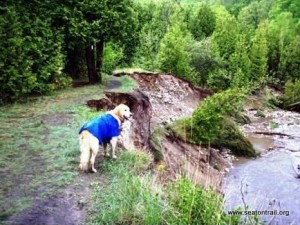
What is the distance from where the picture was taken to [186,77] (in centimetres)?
3656

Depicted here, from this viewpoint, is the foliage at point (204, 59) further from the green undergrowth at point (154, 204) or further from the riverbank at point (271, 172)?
the green undergrowth at point (154, 204)

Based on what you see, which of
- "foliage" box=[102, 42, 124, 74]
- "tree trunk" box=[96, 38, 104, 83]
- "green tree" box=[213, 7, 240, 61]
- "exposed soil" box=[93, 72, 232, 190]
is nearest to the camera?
"exposed soil" box=[93, 72, 232, 190]

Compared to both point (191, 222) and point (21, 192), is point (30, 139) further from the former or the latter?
point (191, 222)

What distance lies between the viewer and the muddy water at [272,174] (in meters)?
13.3

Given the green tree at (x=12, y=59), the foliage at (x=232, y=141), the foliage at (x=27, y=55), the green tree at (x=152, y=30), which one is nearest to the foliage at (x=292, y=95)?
the green tree at (x=152, y=30)

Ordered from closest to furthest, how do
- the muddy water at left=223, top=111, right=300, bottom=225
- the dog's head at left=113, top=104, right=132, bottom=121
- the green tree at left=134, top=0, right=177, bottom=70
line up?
the dog's head at left=113, top=104, right=132, bottom=121 → the muddy water at left=223, top=111, right=300, bottom=225 → the green tree at left=134, top=0, right=177, bottom=70

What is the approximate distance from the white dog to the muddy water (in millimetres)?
3225

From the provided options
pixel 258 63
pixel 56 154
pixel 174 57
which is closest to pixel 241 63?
pixel 258 63

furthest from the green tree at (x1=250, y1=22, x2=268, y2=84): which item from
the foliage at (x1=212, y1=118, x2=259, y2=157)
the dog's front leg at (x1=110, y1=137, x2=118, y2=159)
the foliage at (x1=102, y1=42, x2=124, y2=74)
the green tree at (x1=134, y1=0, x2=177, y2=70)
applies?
the dog's front leg at (x1=110, y1=137, x2=118, y2=159)

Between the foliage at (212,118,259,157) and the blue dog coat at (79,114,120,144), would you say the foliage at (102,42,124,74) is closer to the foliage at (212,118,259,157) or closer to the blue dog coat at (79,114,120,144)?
the foliage at (212,118,259,157)

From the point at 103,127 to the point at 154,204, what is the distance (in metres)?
3.04

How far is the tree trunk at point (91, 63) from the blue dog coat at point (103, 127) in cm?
1213

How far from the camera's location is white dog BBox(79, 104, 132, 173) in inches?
352

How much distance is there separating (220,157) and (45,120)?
11071 millimetres
